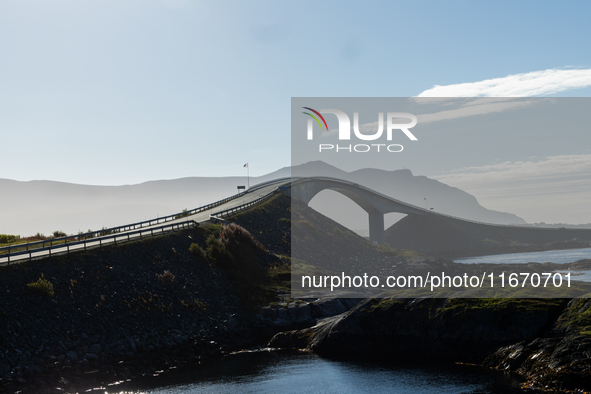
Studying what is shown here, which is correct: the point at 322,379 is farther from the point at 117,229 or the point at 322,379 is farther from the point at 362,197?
the point at 362,197

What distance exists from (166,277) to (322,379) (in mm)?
19860

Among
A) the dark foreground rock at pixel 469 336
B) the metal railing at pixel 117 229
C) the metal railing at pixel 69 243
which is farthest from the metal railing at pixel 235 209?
the dark foreground rock at pixel 469 336

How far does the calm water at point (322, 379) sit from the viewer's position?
23656 millimetres

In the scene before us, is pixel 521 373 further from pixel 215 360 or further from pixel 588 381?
pixel 215 360

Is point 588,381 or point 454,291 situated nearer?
point 588,381

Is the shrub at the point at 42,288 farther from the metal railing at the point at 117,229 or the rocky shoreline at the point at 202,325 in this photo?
the metal railing at the point at 117,229

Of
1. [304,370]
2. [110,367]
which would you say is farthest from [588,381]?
[110,367]

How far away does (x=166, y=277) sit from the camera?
41188 millimetres

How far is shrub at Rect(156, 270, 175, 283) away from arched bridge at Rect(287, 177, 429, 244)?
5865 centimetres

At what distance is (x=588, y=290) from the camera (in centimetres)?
3212

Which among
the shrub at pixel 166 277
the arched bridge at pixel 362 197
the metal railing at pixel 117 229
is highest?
the arched bridge at pixel 362 197

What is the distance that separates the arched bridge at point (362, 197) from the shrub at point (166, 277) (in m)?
58.6

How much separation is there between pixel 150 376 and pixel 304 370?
9.39m

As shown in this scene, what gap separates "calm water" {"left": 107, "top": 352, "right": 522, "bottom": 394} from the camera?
23656 millimetres
